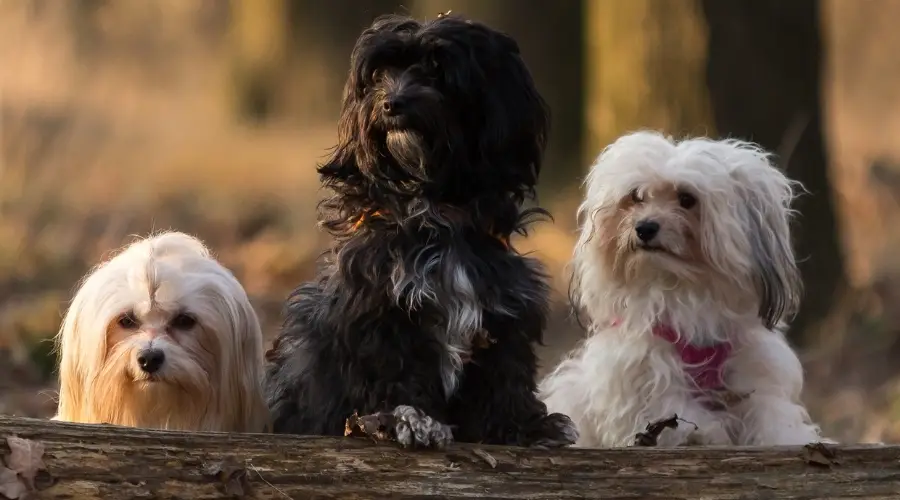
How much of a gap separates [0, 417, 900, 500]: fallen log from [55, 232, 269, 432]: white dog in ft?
2.04

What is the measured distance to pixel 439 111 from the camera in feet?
12.7

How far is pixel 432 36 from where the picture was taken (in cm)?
391

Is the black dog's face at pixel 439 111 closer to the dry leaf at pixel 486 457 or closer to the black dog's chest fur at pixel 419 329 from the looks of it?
the black dog's chest fur at pixel 419 329

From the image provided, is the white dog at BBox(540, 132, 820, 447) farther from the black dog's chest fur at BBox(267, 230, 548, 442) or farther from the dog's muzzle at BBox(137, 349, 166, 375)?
the dog's muzzle at BBox(137, 349, 166, 375)

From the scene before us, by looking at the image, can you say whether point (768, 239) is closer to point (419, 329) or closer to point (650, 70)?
point (419, 329)

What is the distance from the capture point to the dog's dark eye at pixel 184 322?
423 cm

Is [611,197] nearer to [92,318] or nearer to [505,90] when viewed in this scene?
[505,90]

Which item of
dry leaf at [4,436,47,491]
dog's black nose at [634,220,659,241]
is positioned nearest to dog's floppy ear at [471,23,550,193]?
dog's black nose at [634,220,659,241]

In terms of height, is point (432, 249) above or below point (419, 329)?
above

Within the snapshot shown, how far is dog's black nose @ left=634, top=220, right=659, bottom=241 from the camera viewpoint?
4.50 metres

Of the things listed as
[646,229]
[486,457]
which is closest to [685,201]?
[646,229]

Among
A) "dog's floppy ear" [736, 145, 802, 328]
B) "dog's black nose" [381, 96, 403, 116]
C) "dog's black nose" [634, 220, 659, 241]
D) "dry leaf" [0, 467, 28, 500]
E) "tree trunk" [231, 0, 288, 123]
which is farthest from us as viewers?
"tree trunk" [231, 0, 288, 123]

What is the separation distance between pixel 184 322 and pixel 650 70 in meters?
4.18

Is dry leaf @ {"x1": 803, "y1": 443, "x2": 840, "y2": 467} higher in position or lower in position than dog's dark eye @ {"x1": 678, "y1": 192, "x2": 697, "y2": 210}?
lower
